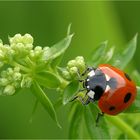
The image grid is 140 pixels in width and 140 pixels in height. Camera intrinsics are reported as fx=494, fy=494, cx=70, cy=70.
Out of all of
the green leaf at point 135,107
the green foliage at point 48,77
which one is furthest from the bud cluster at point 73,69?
the green leaf at point 135,107

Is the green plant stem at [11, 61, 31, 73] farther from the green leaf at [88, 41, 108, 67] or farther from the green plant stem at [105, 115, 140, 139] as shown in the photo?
the green plant stem at [105, 115, 140, 139]

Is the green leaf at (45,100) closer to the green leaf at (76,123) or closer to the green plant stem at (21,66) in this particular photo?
the green plant stem at (21,66)

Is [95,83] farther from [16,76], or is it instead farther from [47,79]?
[16,76]

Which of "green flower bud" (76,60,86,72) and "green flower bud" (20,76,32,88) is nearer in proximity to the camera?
"green flower bud" (20,76,32,88)

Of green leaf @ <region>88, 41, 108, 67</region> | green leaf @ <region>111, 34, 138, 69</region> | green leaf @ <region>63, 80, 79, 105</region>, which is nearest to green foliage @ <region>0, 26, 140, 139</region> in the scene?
green leaf @ <region>63, 80, 79, 105</region>

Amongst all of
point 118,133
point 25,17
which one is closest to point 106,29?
point 25,17

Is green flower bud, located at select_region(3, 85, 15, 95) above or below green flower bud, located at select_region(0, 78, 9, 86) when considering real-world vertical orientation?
below
